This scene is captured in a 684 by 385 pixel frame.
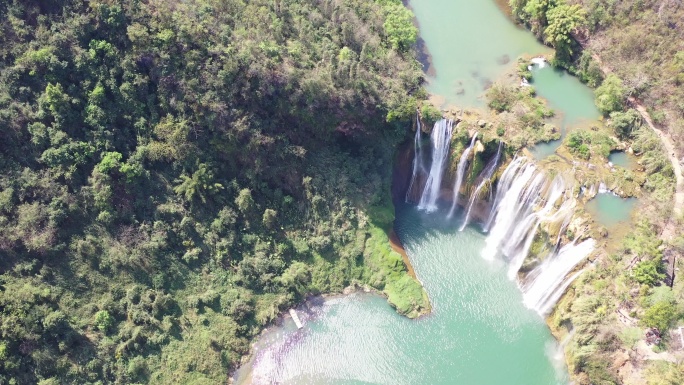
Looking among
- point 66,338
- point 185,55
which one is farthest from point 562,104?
point 66,338

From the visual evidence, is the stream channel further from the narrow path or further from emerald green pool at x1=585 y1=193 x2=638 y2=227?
emerald green pool at x1=585 y1=193 x2=638 y2=227

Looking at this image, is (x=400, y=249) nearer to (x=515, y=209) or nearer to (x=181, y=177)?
(x=515, y=209)

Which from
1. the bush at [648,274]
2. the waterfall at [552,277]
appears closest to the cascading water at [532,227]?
the waterfall at [552,277]

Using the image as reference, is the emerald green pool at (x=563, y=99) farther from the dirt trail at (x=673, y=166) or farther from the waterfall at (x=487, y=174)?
the dirt trail at (x=673, y=166)

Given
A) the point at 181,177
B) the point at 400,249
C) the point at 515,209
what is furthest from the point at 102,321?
the point at 515,209

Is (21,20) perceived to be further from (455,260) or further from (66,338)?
(455,260)
